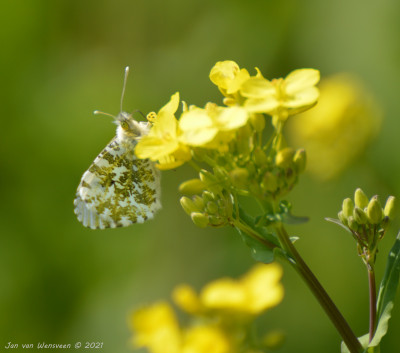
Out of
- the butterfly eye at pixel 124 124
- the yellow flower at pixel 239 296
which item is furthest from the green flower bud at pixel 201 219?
the butterfly eye at pixel 124 124

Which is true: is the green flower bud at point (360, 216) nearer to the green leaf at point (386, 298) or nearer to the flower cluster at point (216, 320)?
the green leaf at point (386, 298)

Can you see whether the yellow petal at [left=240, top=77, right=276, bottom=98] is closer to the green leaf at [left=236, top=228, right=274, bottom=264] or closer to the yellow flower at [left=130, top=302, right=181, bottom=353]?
the green leaf at [left=236, top=228, right=274, bottom=264]

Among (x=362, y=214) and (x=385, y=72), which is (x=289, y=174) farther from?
(x=385, y=72)

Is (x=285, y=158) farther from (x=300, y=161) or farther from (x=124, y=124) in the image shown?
(x=124, y=124)

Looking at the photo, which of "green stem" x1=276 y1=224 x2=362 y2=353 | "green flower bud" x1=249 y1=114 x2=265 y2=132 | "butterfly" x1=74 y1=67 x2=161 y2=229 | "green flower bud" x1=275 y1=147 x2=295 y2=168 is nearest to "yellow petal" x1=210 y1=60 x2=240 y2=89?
"green flower bud" x1=249 y1=114 x2=265 y2=132

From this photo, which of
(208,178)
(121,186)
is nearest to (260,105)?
(208,178)

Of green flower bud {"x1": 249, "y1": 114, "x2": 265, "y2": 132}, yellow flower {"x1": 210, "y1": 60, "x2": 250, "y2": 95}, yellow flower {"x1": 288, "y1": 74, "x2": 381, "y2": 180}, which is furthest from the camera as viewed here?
yellow flower {"x1": 288, "y1": 74, "x2": 381, "y2": 180}
